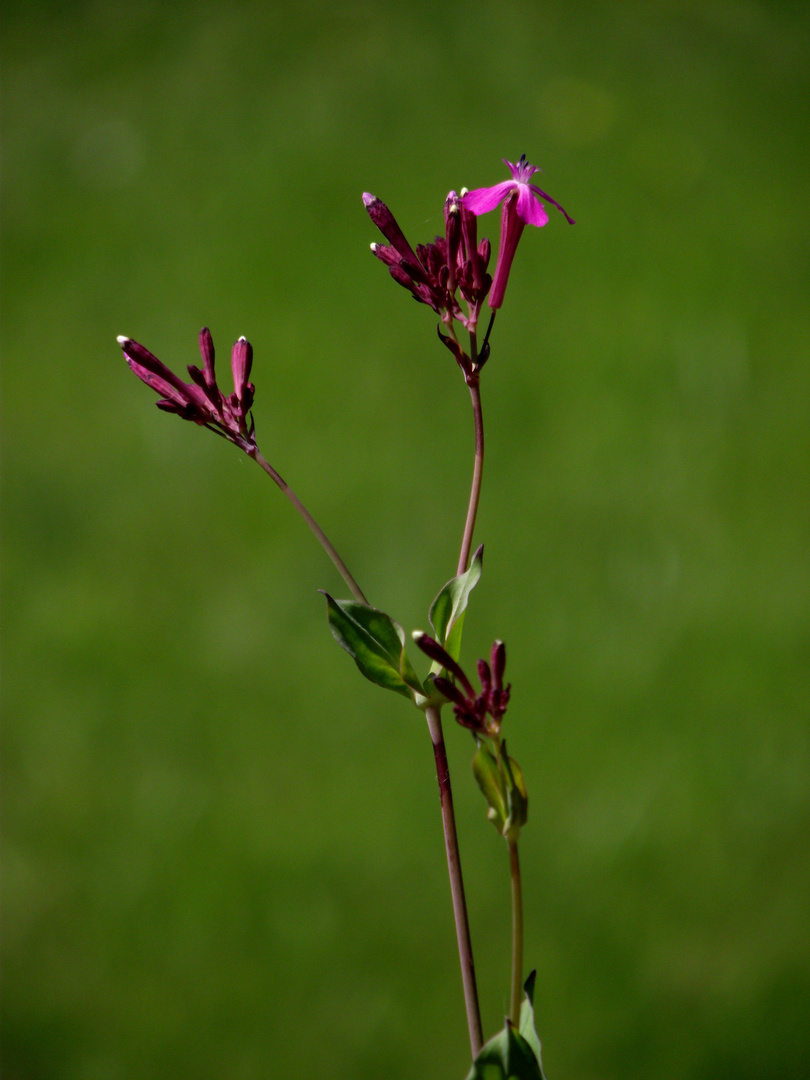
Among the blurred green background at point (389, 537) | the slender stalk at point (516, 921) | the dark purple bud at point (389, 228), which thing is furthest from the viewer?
the blurred green background at point (389, 537)

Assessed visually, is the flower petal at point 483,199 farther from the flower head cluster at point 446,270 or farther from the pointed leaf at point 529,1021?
the pointed leaf at point 529,1021

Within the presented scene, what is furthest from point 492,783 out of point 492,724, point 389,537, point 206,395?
Answer: point 389,537

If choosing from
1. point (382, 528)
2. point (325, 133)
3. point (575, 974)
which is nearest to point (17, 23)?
point (325, 133)

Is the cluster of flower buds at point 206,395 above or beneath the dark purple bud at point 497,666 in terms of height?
above

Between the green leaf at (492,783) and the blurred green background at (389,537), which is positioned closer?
the green leaf at (492,783)

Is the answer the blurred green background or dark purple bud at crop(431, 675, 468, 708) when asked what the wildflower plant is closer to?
dark purple bud at crop(431, 675, 468, 708)

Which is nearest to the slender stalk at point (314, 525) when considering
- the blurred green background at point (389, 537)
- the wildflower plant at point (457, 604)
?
the wildflower plant at point (457, 604)
